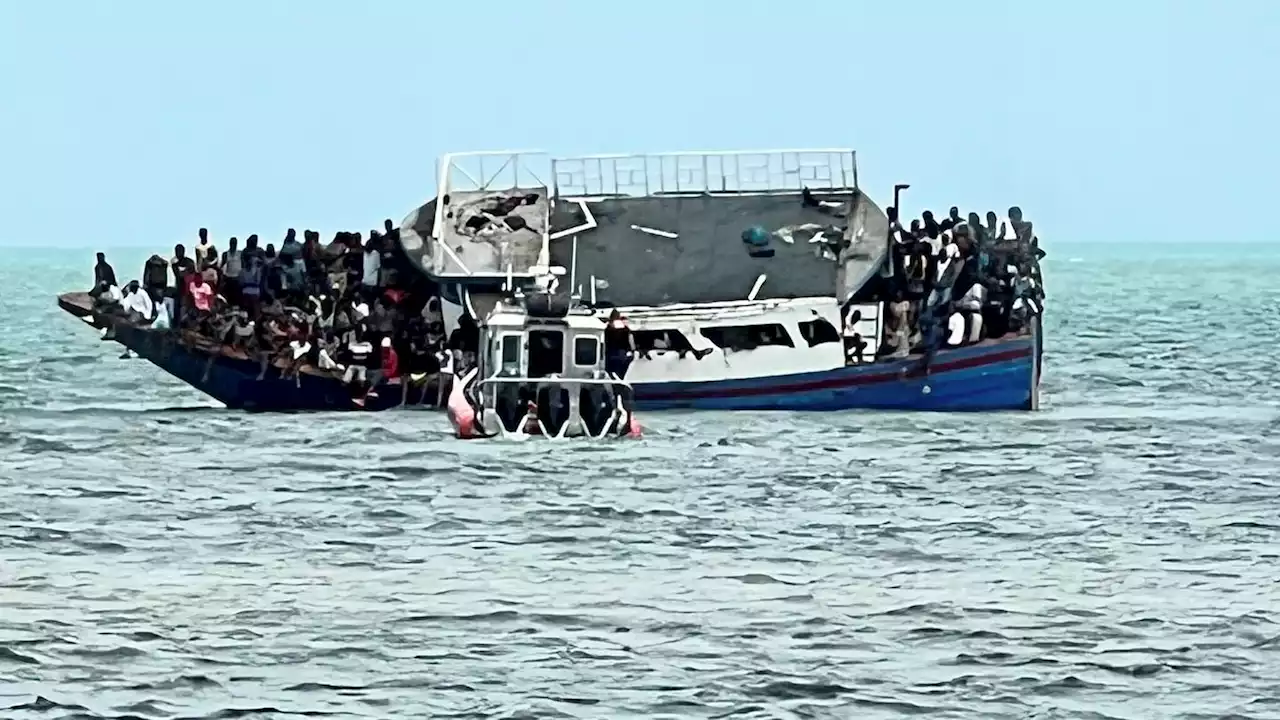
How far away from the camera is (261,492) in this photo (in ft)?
138

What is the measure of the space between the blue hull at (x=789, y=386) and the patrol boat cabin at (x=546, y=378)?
5214 mm

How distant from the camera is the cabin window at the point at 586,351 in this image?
49.4 metres

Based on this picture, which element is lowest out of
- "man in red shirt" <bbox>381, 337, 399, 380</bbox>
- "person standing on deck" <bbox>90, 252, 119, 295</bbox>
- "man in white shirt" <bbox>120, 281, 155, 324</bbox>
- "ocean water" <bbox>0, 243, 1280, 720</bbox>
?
"ocean water" <bbox>0, 243, 1280, 720</bbox>

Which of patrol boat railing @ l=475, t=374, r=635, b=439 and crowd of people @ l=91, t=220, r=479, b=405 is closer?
patrol boat railing @ l=475, t=374, r=635, b=439

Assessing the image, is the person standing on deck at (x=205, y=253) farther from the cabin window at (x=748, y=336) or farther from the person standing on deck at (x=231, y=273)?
the cabin window at (x=748, y=336)

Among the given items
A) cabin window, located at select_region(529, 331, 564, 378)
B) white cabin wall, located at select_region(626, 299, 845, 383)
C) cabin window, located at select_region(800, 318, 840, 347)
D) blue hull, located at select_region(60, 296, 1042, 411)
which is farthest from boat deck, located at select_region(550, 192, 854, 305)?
cabin window, located at select_region(529, 331, 564, 378)

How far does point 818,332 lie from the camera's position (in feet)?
181

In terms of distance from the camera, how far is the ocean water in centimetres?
2620

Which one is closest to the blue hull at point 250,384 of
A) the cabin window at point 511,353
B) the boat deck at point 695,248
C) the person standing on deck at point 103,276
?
the person standing on deck at point 103,276

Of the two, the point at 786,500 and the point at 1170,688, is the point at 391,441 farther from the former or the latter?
the point at 1170,688

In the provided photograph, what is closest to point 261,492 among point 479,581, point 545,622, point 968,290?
point 479,581

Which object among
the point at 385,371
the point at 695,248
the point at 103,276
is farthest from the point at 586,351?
the point at 103,276

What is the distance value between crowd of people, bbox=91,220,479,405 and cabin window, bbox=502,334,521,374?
18.4 ft

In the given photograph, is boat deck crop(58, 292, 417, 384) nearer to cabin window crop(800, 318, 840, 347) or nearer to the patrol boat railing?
the patrol boat railing
